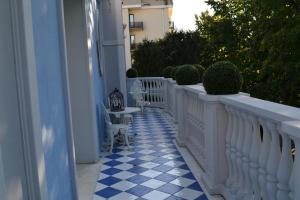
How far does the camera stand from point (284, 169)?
6.96 feet

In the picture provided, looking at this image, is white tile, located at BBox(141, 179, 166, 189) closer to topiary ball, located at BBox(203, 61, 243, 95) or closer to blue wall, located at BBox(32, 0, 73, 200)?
blue wall, located at BBox(32, 0, 73, 200)

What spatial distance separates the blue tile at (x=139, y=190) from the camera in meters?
4.09

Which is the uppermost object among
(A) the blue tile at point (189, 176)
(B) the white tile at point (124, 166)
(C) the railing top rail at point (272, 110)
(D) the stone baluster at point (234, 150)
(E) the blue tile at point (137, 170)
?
(C) the railing top rail at point (272, 110)

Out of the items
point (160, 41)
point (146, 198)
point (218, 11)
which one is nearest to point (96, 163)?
point (146, 198)

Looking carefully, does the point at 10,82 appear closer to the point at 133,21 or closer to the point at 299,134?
the point at 299,134

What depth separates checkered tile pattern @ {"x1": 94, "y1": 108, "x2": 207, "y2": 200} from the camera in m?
4.06

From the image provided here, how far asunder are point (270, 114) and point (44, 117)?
1.62m

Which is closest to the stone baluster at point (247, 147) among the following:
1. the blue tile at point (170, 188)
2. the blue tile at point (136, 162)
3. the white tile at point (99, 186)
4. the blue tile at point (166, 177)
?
the blue tile at point (170, 188)

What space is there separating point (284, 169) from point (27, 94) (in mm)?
1676

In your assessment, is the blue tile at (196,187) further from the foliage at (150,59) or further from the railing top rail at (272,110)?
the foliage at (150,59)

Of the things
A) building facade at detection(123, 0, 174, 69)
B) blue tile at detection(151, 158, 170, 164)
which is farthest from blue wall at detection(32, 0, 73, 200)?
building facade at detection(123, 0, 174, 69)

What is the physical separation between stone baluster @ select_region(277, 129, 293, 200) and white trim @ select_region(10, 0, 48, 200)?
1545mm

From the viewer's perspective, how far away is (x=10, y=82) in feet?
6.65

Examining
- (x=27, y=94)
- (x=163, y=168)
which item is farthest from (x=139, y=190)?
(x=27, y=94)
